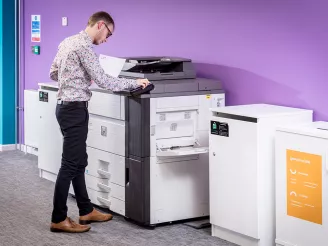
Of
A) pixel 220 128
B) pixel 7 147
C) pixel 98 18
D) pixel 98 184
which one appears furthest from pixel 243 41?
pixel 7 147

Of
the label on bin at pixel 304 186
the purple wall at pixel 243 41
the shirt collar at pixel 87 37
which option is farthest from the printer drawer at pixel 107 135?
the label on bin at pixel 304 186

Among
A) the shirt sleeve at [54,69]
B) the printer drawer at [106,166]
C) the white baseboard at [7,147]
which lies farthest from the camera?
the white baseboard at [7,147]

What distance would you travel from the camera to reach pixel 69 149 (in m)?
4.01

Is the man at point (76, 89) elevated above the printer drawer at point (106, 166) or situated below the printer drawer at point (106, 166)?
above

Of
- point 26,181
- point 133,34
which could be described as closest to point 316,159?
point 133,34

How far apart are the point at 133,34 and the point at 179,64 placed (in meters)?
0.94

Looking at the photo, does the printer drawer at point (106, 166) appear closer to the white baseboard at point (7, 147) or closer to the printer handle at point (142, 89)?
the printer handle at point (142, 89)

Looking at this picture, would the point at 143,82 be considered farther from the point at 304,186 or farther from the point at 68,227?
the point at 304,186

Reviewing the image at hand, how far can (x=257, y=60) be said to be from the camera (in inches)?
163

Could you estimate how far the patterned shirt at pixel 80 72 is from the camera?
3920 millimetres

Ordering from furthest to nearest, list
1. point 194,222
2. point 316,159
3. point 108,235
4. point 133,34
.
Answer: point 133,34 < point 194,222 < point 108,235 < point 316,159

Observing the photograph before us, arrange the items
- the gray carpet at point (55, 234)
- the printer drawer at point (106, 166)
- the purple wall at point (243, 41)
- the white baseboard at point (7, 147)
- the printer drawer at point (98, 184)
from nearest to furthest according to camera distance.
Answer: the purple wall at point (243, 41), the gray carpet at point (55, 234), the printer drawer at point (106, 166), the printer drawer at point (98, 184), the white baseboard at point (7, 147)

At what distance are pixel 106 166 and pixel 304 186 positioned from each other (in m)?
1.57

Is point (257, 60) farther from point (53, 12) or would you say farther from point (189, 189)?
point (53, 12)
